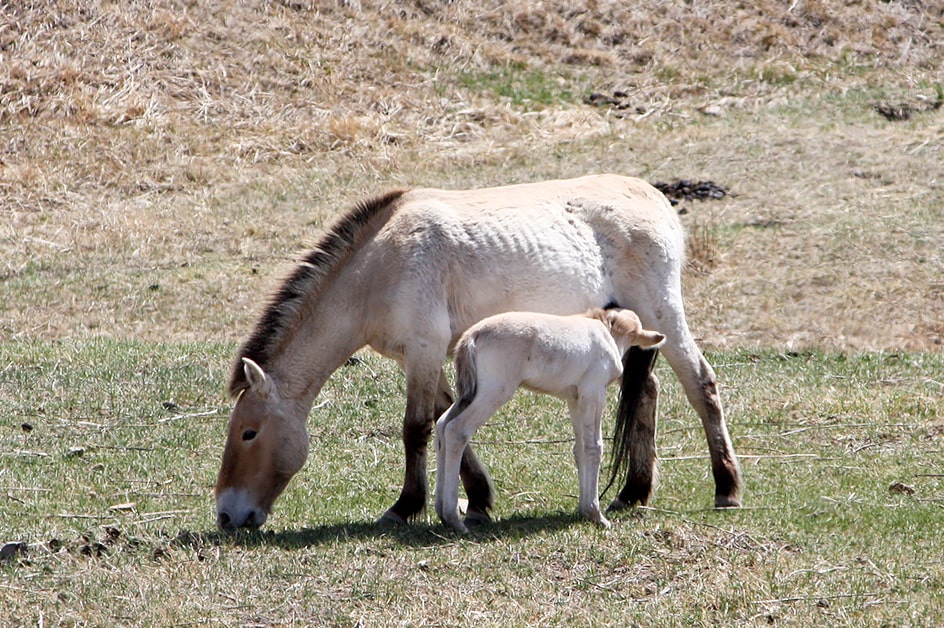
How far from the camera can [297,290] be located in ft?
23.0

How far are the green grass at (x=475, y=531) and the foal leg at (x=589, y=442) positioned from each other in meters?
0.19

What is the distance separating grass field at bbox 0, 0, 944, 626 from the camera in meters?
5.54

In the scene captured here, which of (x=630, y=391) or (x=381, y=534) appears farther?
(x=630, y=391)

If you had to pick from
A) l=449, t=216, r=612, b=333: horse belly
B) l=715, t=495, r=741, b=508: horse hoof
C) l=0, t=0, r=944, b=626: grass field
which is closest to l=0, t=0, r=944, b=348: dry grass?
l=0, t=0, r=944, b=626: grass field

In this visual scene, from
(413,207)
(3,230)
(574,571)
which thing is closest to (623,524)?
(574,571)

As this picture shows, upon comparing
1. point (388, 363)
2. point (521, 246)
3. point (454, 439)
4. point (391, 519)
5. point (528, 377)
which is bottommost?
point (388, 363)

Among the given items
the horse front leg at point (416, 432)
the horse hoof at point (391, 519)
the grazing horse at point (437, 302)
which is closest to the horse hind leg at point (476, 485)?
the grazing horse at point (437, 302)

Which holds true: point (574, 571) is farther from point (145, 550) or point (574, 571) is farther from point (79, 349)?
point (79, 349)

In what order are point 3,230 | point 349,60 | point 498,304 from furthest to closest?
point 349,60 → point 3,230 → point 498,304

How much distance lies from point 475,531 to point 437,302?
51.5 inches

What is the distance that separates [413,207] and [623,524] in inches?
86.3

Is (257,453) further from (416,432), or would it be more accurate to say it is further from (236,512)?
(416,432)

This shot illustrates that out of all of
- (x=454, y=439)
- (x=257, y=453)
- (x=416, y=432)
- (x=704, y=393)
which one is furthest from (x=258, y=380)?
(x=704, y=393)

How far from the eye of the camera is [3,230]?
56.5 feet
